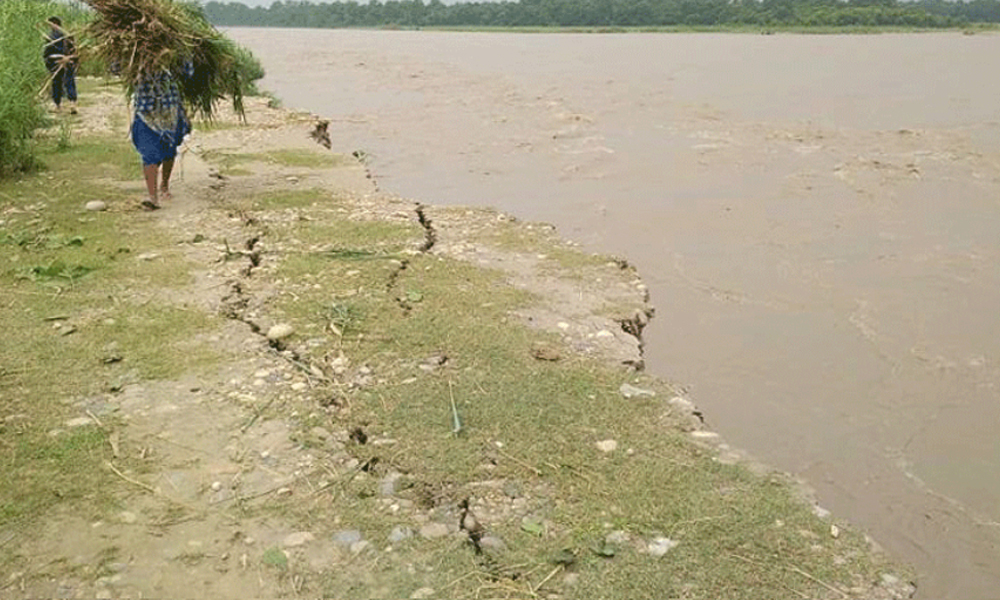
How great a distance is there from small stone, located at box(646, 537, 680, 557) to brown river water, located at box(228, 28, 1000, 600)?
87 cm

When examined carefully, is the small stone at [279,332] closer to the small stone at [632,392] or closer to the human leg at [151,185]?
the small stone at [632,392]

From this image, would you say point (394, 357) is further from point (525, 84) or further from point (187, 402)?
point (525, 84)

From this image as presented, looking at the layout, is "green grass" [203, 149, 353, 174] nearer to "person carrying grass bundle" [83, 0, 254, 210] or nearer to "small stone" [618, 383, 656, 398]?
"person carrying grass bundle" [83, 0, 254, 210]

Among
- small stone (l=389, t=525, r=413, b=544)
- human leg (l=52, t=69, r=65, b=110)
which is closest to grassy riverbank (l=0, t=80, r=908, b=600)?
small stone (l=389, t=525, r=413, b=544)

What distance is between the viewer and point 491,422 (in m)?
3.29

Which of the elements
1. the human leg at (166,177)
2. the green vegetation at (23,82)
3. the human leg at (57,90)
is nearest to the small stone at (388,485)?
the human leg at (166,177)

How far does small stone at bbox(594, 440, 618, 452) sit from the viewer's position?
3150mm

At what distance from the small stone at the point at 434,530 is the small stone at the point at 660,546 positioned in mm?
624

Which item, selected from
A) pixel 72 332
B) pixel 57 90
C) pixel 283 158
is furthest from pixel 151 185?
pixel 57 90

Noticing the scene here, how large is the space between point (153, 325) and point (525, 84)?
14.4m

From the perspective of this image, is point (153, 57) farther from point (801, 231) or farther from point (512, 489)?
point (801, 231)

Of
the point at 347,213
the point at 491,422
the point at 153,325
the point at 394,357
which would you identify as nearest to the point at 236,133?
the point at 347,213

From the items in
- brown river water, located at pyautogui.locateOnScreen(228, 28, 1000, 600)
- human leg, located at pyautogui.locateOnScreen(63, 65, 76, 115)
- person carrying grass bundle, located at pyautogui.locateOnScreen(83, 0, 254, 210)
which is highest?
person carrying grass bundle, located at pyautogui.locateOnScreen(83, 0, 254, 210)

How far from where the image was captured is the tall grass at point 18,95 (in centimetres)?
671
